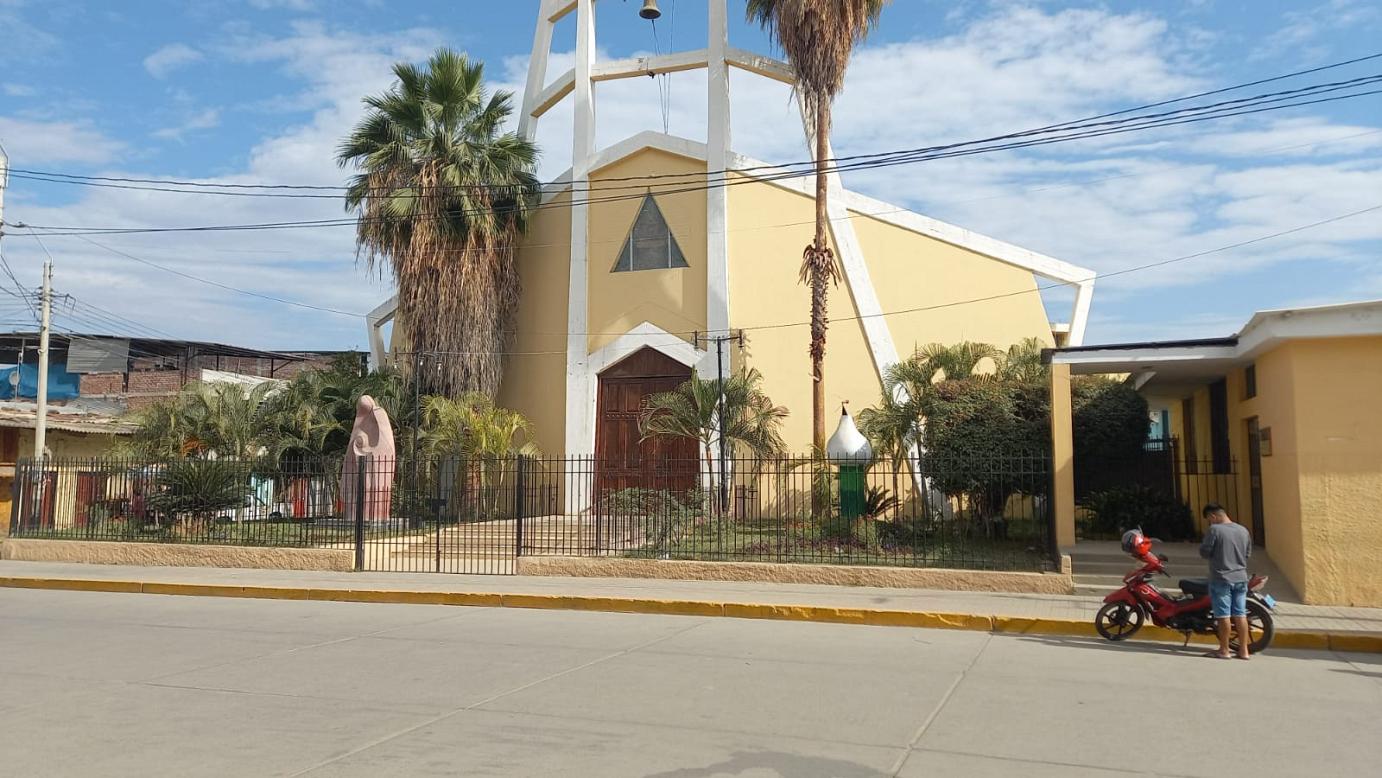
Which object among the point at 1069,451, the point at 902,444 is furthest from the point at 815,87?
the point at 1069,451

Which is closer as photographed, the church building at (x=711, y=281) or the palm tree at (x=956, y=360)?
the palm tree at (x=956, y=360)

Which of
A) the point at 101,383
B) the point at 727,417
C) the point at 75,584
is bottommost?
the point at 75,584

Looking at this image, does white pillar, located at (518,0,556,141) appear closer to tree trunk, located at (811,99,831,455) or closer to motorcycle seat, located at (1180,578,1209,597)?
tree trunk, located at (811,99,831,455)

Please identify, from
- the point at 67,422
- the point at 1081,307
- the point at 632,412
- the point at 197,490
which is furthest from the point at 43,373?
the point at 1081,307

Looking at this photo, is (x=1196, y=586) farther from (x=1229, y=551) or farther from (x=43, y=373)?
(x=43, y=373)

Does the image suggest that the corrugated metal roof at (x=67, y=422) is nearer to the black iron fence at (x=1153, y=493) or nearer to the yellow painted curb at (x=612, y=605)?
the yellow painted curb at (x=612, y=605)

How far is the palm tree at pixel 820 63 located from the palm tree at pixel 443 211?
26.1 feet

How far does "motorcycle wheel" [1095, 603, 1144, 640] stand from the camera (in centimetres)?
1027

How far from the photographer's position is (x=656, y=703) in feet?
23.3

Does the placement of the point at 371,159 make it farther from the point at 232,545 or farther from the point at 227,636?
the point at 227,636

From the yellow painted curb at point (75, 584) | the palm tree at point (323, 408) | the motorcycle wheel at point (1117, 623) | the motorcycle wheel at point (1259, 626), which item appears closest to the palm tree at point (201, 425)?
the palm tree at point (323, 408)

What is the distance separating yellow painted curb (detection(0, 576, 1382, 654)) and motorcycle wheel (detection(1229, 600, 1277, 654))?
0.72 m

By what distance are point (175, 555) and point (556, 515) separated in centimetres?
653

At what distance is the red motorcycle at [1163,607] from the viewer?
955cm
